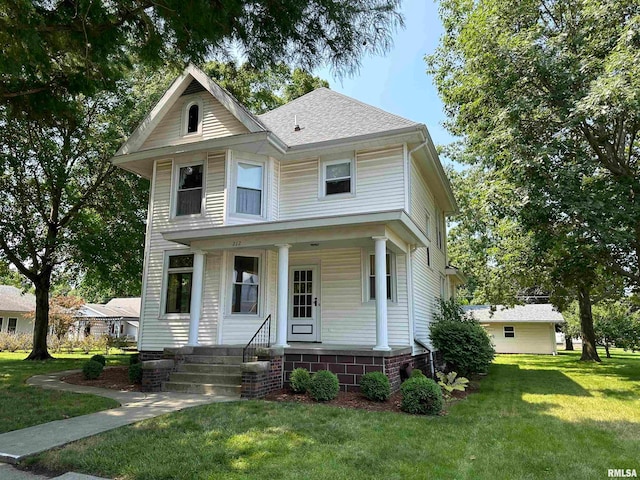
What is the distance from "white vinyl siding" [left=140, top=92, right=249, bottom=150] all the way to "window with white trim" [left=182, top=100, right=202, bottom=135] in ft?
0.21

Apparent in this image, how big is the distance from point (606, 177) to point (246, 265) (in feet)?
39.0

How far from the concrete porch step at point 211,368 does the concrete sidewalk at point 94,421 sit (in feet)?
2.44

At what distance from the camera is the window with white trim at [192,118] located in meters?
11.9

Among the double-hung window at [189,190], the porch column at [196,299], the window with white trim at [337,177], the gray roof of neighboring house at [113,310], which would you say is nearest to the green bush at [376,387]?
the porch column at [196,299]

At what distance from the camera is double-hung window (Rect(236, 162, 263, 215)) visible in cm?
1107

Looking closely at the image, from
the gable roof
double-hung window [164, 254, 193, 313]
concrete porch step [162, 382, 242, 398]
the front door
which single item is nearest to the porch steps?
concrete porch step [162, 382, 242, 398]

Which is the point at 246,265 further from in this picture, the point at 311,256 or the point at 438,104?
the point at 438,104

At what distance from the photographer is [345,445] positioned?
16.7ft

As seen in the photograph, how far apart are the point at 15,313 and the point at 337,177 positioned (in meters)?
31.4

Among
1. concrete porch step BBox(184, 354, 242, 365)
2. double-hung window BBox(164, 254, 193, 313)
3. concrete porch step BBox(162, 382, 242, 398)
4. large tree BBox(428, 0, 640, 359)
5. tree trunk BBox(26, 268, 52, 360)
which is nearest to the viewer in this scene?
concrete porch step BBox(162, 382, 242, 398)

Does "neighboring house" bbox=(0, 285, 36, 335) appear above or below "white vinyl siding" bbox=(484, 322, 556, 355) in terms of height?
above

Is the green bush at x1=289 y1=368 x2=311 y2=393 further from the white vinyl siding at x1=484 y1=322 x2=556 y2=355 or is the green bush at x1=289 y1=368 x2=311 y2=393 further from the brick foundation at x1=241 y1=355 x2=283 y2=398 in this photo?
the white vinyl siding at x1=484 y1=322 x2=556 y2=355

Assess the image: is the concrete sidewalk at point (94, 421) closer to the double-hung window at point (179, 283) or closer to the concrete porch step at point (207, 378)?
the concrete porch step at point (207, 378)

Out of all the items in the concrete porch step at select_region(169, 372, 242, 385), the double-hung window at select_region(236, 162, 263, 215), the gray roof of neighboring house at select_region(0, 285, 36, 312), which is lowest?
the concrete porch step at select_region(169, 372, 242, 385)
